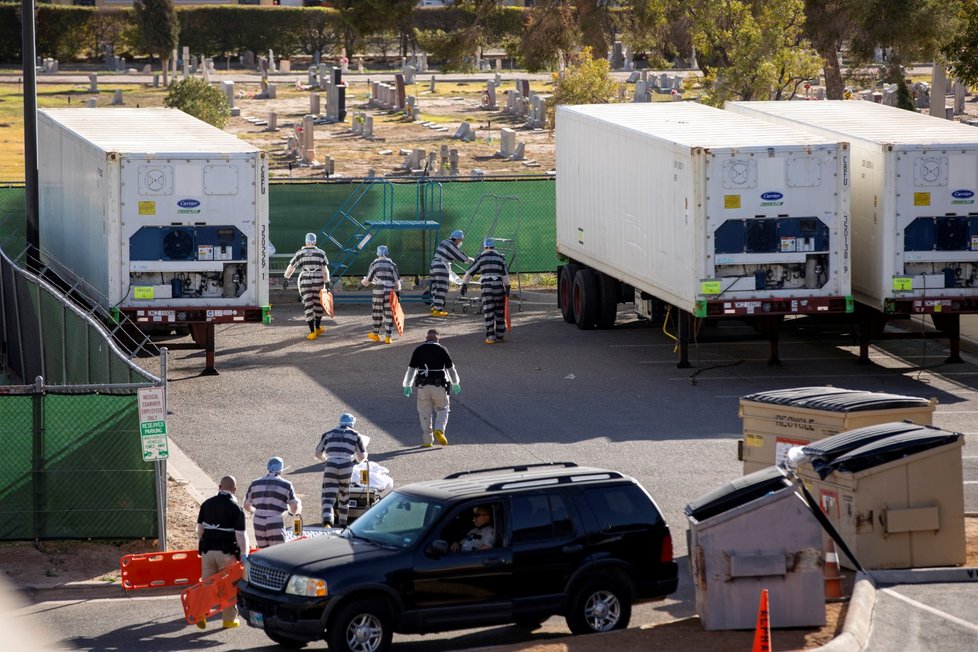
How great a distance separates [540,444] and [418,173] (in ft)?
87.9

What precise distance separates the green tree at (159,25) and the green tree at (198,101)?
77.5 ft

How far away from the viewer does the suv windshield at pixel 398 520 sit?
12516mm

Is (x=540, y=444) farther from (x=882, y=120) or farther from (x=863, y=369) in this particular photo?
(x=882, y=120)

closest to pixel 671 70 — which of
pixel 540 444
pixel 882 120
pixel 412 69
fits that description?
pixel 412 69

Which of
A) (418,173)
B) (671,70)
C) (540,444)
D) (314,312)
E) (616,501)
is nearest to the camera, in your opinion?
(616,501)

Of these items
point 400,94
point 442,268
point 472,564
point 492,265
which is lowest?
point 472,564

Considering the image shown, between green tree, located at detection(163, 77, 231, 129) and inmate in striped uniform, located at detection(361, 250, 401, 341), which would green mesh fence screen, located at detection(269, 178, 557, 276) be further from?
green tree, located at detection(163, 77, 231, 129)

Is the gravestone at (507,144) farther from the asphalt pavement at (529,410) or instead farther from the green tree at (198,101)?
the asphalt pavement at (529,410)

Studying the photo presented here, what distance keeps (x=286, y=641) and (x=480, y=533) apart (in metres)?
1.69

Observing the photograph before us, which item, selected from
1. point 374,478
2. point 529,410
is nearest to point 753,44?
point 529,410

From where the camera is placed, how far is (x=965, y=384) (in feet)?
77.7

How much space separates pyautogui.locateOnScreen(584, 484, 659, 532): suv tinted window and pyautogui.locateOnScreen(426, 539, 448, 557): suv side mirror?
1.24m

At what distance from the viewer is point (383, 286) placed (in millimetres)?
26344

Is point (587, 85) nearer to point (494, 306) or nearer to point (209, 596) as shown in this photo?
point (494, 306)
